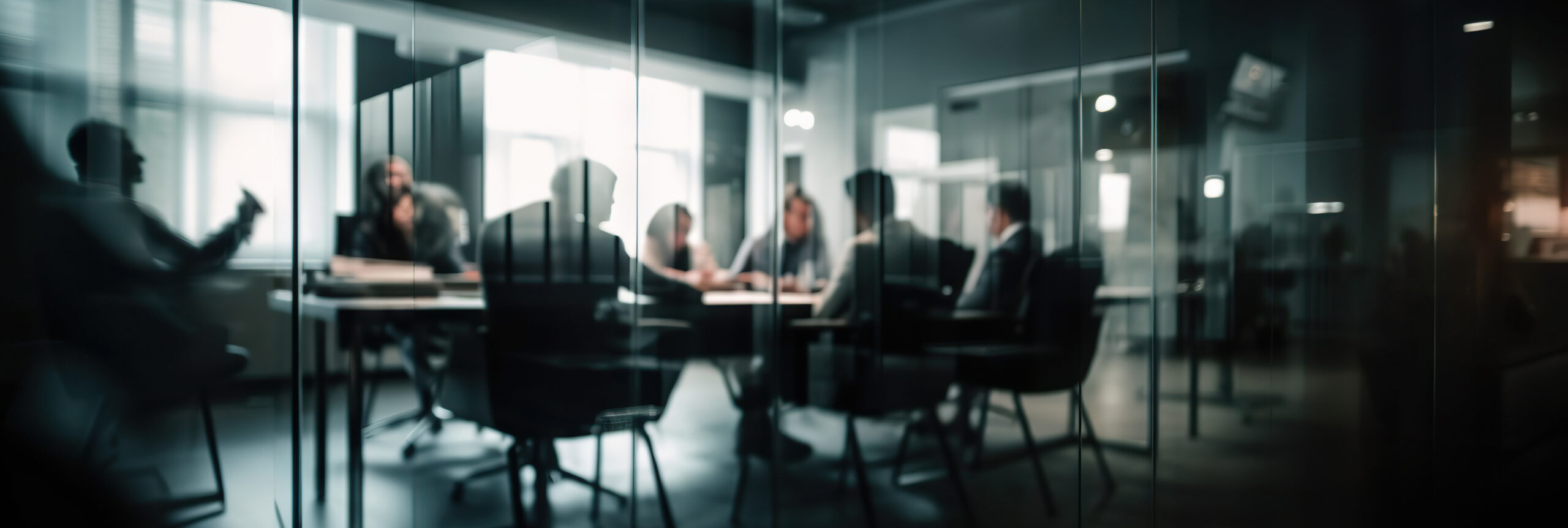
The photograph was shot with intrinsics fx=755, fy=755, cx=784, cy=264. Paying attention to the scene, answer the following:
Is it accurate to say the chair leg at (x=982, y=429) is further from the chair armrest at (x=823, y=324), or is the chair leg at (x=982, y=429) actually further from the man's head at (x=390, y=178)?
the man's head at (x=390, y=178)

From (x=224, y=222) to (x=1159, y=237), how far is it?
2.58 meters

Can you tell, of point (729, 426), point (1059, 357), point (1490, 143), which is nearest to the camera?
point (1490, 143)

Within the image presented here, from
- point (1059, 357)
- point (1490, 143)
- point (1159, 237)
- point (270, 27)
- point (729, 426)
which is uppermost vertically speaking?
point (270, 27)

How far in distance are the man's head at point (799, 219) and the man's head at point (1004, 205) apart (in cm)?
53

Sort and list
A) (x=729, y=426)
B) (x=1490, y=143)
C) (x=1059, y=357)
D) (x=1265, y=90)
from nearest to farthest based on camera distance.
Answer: (x=1490, y=143) < (x=1265, y=90) < (x=1059, y=357) < (x=729, y=426)

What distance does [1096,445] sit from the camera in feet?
7.09

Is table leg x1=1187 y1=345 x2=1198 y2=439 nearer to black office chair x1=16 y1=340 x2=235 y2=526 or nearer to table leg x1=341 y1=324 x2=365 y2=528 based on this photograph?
table leg x1=341 y1=324 x2=365 y2=528

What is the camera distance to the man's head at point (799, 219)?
91.7 inches

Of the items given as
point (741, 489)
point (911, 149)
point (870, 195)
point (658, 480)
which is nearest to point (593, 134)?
point (870, 195)

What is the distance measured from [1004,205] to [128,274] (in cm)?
240

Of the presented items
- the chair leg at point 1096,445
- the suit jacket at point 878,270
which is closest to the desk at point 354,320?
the suit jacket at point 878,270

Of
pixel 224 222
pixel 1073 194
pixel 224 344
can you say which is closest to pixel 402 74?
pixel 224 222

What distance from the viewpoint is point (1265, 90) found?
203 cm

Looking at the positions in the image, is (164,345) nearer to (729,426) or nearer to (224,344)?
(224,344)
